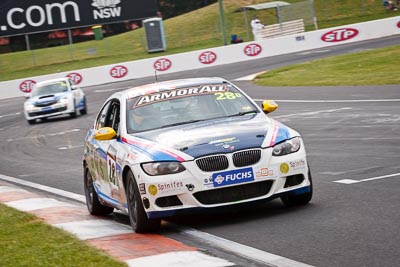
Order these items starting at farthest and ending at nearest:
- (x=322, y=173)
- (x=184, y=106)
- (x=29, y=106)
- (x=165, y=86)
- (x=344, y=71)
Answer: (x=344, y=71), (x=29, y=106), (x=322, y=173), (x=165, y=86), (x=184, y=106)

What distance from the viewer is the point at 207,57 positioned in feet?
165

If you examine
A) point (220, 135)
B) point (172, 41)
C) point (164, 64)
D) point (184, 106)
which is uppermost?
point (184, 106)

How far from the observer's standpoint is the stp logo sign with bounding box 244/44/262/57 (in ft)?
168

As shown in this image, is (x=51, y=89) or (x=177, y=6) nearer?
(x=51, y=89)

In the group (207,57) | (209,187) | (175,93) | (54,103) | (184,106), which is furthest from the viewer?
(207,57)

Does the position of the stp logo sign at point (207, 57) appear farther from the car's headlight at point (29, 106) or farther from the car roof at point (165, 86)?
the car roof at point (165, 86)

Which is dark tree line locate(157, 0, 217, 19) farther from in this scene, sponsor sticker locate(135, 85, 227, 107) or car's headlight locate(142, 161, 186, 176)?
car's headlight locate(142, 161, 186, 176)

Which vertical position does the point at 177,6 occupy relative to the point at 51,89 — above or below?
above

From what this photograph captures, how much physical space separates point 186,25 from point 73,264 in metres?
64.2

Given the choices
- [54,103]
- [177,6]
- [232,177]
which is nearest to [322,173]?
[232,177]

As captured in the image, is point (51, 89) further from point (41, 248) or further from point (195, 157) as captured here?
point (41, 248)

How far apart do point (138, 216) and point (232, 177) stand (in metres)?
0.98

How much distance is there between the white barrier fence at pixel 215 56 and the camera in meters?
48.3

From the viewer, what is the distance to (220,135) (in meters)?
9.65
